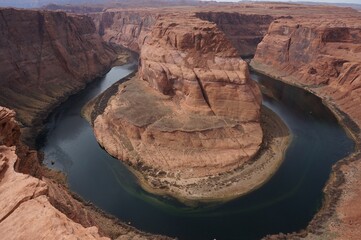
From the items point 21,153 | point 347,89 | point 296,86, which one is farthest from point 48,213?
point 296,86

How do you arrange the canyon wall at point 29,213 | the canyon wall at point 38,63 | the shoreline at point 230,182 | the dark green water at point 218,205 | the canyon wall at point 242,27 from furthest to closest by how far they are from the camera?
the canyon wall at point 242,27
the canyon wall at point 38,63
the shoreline at point 230,182
the dark green water at point 218,205
the canyon wall at point 29,213

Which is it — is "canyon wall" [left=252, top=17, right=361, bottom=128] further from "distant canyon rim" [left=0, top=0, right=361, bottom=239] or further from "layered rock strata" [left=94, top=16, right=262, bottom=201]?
"layered rock strata" [left=94, top=16, right=262, bottom=201]

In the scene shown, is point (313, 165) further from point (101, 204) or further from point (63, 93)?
point (63, 93)

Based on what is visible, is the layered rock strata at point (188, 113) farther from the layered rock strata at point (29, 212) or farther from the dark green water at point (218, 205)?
the layered rock strata at point (29, 212)

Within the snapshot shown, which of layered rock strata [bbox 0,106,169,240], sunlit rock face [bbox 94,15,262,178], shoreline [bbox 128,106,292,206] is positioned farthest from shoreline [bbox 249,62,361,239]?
layered rock strata [bbox 0,106,169,240]

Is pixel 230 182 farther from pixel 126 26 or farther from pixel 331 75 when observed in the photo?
pixel 126 26

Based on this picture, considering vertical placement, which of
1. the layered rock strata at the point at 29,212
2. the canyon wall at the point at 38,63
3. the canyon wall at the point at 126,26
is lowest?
the canyon wall at the point at 126,26

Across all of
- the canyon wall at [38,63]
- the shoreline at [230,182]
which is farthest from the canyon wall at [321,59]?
the canyon wall at [38,63]
